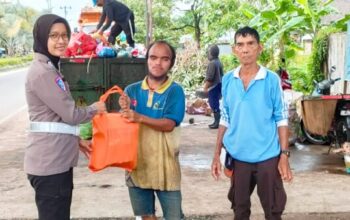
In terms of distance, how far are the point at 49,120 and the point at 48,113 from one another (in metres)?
0.04

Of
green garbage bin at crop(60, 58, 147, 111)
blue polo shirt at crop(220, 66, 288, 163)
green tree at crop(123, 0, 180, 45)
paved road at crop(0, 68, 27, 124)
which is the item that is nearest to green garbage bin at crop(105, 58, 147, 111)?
green garbage bin at crop(60, 58, 147, 111)

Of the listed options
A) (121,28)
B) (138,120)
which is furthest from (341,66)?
(138,120)

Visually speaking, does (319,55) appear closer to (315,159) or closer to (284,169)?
(315,159)

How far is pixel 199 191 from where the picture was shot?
5.47 metres

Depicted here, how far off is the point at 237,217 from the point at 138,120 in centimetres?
103

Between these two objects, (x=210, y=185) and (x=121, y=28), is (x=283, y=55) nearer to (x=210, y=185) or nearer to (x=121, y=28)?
(x=121, y=28)

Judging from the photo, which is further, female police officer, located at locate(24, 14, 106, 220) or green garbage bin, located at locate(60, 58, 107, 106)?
green garbage bin, located at locate(60, 58, 107, 106)

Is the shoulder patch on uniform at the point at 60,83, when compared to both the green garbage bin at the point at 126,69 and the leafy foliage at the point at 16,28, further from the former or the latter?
the leafy foliage at the point at 16,28

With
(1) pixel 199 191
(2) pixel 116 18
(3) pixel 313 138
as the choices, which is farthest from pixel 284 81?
(1) pixel 199 191

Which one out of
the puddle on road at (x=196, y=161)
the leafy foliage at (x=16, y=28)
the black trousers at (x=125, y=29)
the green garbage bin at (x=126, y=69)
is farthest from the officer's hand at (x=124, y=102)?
the leafy foliage at (x=16, y=28)

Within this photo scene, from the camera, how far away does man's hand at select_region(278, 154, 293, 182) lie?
10.4 ft

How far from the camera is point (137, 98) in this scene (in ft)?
10.1

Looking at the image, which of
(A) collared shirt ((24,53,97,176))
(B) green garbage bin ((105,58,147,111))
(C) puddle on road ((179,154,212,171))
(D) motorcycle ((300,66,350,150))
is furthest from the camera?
(B) green garbage bin ((105,58,147,111))

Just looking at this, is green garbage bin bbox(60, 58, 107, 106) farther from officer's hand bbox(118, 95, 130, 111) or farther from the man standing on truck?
officer's hand bbox(118, 95, 130, 111)
